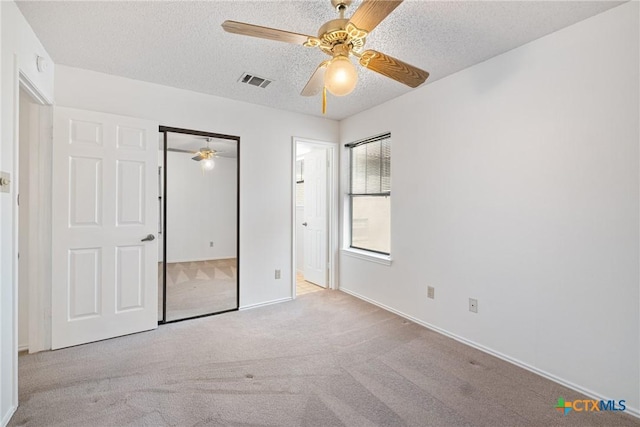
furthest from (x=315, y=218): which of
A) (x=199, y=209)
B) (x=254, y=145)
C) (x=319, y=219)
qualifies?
(x=199, y=209)

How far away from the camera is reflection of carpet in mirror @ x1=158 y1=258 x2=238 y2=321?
318 centimetres

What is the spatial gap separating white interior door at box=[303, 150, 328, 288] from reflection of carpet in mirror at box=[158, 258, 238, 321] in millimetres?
1388

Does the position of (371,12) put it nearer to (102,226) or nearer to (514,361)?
(514,361)

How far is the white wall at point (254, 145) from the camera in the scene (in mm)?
2910

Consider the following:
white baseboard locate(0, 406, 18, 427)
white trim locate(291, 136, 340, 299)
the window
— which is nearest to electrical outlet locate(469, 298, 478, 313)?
the window

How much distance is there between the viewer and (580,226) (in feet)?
6.48

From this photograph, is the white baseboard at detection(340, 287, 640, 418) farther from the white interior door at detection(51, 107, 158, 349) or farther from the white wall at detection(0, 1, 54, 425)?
the white wall at detection(0, 1, 54, 425)

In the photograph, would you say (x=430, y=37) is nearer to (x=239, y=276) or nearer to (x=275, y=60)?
(x=275, y=60)

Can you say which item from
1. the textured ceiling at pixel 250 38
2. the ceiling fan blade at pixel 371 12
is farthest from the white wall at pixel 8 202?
the ceiling fan blade at pixel 371 12

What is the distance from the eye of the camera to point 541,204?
2158 millimetres

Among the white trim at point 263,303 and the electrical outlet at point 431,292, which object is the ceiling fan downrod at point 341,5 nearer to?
the electrical outlet at point 431,292

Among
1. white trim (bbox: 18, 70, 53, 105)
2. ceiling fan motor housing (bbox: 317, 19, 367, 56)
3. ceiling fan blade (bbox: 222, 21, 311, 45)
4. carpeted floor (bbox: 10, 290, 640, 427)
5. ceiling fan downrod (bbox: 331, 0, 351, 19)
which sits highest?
ceiling fan downrod (bbox: 331, 0, 351, 19)

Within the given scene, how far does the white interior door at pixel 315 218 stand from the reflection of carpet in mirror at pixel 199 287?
139 cm

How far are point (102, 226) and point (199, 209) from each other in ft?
2.94
